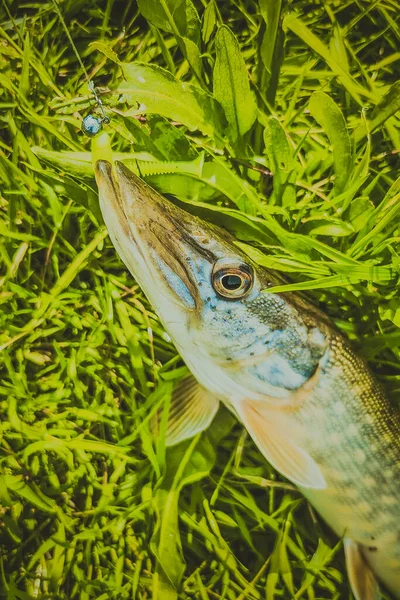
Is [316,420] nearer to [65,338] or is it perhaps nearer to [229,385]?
[229,385]

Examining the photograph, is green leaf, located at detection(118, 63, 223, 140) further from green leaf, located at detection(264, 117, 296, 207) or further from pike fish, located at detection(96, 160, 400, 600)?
pike fish, located at detection(96, 160, 400, 600)

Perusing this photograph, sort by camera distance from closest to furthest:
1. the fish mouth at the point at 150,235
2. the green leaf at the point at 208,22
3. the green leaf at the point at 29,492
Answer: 1. the fish mouth at the point at 150,235
2. the green leaf at the point at 208,22
3. the green leaf at the point at 29,492

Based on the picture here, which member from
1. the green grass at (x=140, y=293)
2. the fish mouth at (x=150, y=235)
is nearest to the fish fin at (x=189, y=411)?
the green grass at (x=140, y=293)

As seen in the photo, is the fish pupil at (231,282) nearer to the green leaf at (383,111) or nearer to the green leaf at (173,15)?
the green leaf at (383,111)

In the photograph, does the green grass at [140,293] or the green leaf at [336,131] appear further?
the green grass at [140,293]

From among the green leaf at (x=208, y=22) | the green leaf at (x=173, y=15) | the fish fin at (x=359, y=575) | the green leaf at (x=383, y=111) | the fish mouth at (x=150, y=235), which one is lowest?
the fish fin at (x=359, y=575)

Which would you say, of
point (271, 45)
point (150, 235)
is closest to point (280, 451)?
point (150, 235)

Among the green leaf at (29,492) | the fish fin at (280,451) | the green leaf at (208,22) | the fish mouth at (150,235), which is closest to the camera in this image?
the fish mouth at (150,235)

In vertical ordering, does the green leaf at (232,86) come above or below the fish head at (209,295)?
above
